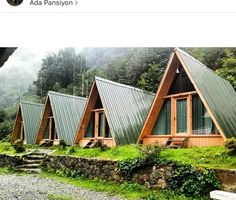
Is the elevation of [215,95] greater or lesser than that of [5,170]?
greater

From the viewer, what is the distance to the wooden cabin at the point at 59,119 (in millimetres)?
9281

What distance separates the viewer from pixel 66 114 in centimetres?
979

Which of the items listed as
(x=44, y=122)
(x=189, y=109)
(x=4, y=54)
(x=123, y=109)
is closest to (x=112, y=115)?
(x=123, y=109)

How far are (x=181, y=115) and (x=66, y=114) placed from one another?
4695 mm

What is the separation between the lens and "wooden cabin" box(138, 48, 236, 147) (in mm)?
5280

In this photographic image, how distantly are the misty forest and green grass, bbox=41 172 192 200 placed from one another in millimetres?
7731

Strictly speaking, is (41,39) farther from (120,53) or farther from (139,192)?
(120,53)

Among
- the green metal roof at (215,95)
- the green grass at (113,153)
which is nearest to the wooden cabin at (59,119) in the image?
the green grass at (113,153)

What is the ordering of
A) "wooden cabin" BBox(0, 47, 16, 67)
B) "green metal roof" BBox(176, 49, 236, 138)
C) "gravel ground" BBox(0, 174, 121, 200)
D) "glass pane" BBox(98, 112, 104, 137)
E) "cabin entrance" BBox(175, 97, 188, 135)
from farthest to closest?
"glass pane" BBox(98, 112, 104, 137)
"cabin entrance" BBox(175, 97, 188, 135)
"green metal roof" BBox(176, 49, 236, 138)
"gravel ground" BBox(0, 174, 121, 200)
"wooden cabin" BBox(0, 47, 16, 67)

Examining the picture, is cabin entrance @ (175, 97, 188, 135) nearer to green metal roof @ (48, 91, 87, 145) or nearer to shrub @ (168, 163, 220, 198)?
shrub @ (168, 163, 220, 198)

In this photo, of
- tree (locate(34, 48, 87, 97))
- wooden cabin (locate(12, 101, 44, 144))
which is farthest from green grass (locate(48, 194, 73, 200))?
tree (locate(34, 48, 87, 97))

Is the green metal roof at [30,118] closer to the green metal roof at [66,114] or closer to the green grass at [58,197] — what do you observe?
the green metal roof at [66,114]

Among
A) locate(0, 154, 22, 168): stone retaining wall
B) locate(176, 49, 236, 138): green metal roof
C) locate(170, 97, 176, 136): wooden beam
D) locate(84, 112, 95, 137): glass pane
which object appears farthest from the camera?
locate(84, 112, 95, 137): glass pane

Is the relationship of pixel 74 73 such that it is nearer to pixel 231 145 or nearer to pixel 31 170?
pixel 31 170
